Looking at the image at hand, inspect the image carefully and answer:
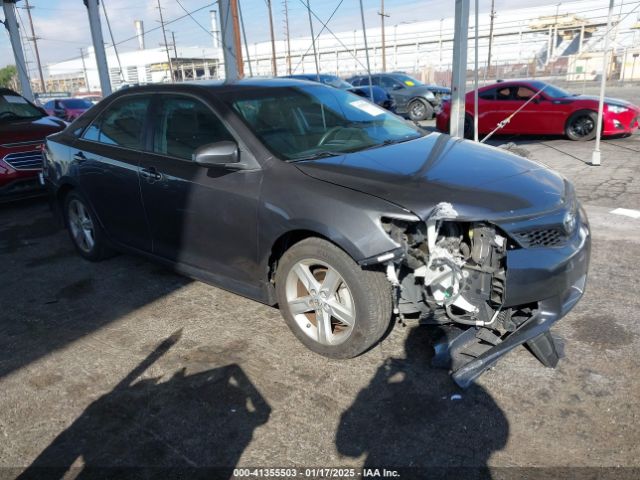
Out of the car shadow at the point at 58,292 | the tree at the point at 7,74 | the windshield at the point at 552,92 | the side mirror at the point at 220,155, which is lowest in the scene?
the car shadow at the point at 58,292

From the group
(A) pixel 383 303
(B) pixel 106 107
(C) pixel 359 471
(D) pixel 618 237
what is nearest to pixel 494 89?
(D) pixel 618 237

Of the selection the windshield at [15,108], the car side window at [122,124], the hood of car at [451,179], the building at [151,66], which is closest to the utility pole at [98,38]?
the windshield at [15,108]

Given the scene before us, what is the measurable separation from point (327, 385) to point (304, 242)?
2.72ft

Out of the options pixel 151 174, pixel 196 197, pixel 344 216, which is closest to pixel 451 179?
pixel 344 216

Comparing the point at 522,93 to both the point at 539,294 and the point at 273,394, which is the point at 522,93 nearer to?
the point at 539,294

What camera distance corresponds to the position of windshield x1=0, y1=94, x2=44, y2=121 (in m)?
8.15

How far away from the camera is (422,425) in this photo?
2.64m

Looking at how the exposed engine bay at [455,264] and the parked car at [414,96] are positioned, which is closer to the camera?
the exposed engine bay at [455,264]

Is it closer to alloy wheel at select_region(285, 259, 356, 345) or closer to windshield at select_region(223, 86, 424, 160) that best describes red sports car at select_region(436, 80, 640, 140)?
windshield at select_region(223, 86, 424, 160)

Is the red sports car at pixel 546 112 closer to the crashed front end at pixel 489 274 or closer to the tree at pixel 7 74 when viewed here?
the crashed front end at pixel 489 274

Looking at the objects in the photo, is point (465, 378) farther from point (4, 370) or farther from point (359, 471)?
point (4, 370)

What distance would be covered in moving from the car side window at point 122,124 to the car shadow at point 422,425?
262 cm

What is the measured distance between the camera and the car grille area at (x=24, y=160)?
7055mm

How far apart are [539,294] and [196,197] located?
2256 mm
